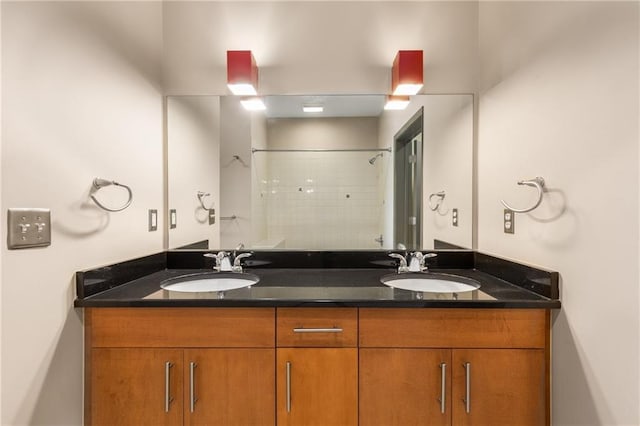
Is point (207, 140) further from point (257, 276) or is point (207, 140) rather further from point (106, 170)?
point (257, 276)

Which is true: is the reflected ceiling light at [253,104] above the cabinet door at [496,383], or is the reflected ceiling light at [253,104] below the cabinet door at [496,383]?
A: above

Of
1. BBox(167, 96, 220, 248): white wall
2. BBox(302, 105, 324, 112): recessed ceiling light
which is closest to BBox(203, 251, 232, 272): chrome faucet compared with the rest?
BBox(167, 96, 220, 248): white wall

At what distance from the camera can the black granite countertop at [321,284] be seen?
45.5 inches

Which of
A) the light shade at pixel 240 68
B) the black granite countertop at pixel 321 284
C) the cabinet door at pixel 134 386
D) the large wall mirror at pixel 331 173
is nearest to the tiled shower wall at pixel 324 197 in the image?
the large wall mirror at pixel 331 173

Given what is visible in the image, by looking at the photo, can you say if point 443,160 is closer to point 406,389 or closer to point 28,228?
point 406,389

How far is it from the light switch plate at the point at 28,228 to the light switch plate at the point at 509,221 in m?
1.76

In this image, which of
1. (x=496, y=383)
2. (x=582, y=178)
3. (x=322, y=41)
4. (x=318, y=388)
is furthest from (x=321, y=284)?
(x=322, y=41)

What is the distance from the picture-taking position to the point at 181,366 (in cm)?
117

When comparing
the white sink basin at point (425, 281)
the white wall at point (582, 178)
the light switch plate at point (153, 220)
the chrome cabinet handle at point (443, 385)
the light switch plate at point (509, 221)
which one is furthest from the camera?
the light switch plate at point (153, 220)

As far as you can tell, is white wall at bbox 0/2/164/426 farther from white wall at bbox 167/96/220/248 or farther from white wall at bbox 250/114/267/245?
white wall at bbox 250/114/267/245

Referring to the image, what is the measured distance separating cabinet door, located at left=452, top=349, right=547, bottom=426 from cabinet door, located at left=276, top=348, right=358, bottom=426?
378 mm

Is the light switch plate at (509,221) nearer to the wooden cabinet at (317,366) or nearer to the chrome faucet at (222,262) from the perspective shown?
the wooden cabinet at (317,366)

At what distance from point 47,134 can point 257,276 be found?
97 centimetres

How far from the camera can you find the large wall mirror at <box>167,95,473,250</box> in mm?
1729
